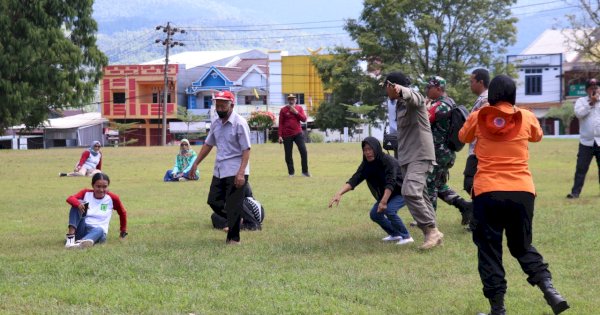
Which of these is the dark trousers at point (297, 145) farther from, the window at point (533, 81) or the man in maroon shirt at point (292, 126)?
the window at point (533, 81)

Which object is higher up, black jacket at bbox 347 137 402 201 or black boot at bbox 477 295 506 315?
black jacket at bbox 347 137 402 201

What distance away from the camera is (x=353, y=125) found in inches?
2625

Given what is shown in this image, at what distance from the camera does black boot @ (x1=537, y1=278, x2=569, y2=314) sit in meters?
6.08

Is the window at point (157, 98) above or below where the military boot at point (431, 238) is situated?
above

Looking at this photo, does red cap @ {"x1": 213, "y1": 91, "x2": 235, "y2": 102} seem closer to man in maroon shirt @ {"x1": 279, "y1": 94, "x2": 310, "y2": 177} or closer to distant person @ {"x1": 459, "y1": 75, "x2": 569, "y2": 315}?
distant person @ {"x1": 459, "y1": 75, "x2": 569, "y2": 315}

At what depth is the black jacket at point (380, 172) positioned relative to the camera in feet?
31.8

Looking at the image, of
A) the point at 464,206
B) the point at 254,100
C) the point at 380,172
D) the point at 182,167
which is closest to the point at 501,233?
the point at 380,172

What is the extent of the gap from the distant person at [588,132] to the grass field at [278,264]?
1.26 ft

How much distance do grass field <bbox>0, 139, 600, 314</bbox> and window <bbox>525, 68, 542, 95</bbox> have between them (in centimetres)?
6528

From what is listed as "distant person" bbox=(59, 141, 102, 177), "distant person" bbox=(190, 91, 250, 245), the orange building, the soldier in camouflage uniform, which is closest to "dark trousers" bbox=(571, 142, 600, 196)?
the soldier in camouflage uniform

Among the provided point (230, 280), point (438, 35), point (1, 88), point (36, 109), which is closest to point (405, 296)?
point (230, 280)

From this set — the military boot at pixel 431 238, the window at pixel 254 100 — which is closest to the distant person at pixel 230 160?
the military boot at pixel 431 238

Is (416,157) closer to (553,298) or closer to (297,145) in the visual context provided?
(553,298)

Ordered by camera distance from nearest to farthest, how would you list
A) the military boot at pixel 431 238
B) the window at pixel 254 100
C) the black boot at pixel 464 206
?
the military boot at pixel 431 238, the black boot at pixel 464 206, the window at pixel 254 100
